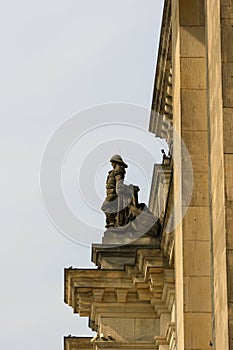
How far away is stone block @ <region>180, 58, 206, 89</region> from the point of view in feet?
120

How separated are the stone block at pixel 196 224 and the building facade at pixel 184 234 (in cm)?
2

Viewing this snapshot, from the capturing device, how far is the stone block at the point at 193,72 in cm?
3653

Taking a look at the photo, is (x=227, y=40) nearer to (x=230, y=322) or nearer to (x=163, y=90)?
(x=230, y=322)

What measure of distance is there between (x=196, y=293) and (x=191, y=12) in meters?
5.68

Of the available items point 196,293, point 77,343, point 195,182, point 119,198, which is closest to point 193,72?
point 195,182

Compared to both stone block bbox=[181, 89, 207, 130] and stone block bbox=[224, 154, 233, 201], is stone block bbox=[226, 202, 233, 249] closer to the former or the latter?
stone block bbox=[224, 154, 233, 201]

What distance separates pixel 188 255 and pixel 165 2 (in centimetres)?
1089

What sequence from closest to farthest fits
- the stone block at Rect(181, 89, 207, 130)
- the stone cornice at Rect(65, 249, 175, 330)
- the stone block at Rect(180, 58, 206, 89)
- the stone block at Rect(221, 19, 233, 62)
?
the stone block at Rect(221, 19, 233, 62), the stone block at Rect(181, 89, 207, 130), the stone block at Rect(180, 58, 206, 89), the stone cornice at Rect(65, 249, 175, 330)

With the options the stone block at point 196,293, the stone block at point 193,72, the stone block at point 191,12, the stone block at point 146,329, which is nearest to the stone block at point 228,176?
the stone block at point 196,293

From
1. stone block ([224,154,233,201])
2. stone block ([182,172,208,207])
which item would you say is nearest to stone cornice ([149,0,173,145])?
stone block ([182,172,208,207])

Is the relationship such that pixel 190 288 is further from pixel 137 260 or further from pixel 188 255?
pixel 137 260

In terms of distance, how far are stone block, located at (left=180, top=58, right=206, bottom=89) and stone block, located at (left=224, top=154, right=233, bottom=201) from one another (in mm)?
8186

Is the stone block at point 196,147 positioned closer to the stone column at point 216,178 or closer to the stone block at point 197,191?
the stone block at point 197,191

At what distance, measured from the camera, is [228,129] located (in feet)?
93.5
